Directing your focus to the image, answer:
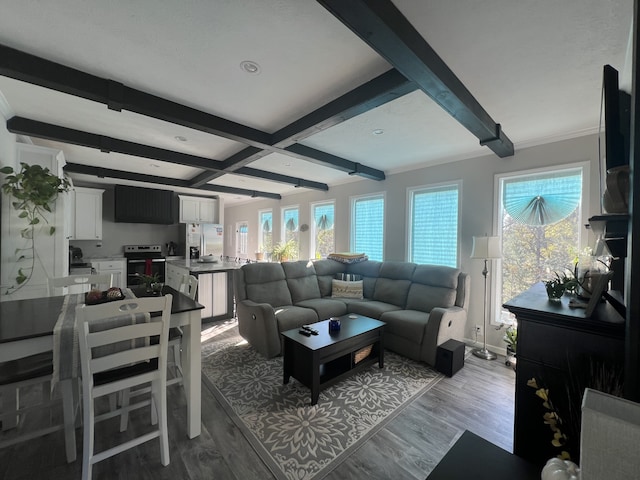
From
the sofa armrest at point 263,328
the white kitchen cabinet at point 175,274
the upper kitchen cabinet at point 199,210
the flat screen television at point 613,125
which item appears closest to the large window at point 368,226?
the sofa armrest at point 263,328

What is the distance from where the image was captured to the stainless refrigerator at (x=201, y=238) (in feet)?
21.4

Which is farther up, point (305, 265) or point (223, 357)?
point (305, 265)

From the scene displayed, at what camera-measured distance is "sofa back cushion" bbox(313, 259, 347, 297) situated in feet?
14.6

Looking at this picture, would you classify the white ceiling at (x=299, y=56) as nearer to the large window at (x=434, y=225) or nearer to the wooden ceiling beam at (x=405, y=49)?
the wooden ceiling beam at (x=405, y=49)

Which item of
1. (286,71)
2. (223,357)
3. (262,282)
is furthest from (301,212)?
(286,71)

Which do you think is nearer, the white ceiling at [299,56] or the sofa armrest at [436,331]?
the white ceiling at [299,56]

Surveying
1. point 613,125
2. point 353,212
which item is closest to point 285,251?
point 353,212

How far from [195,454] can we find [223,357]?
1445mm

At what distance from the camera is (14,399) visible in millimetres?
2043

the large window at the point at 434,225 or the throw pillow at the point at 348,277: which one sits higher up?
the large window at the point at 434,225

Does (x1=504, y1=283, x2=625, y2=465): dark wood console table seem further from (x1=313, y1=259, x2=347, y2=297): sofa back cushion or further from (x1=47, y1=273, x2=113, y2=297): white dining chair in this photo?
(x1=47, y1=273, x2=113, y2=297): white dining chair

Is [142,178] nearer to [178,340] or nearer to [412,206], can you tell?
[178,340]

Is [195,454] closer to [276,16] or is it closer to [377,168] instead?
[276,16]

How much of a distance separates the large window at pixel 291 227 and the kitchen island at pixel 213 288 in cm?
240
